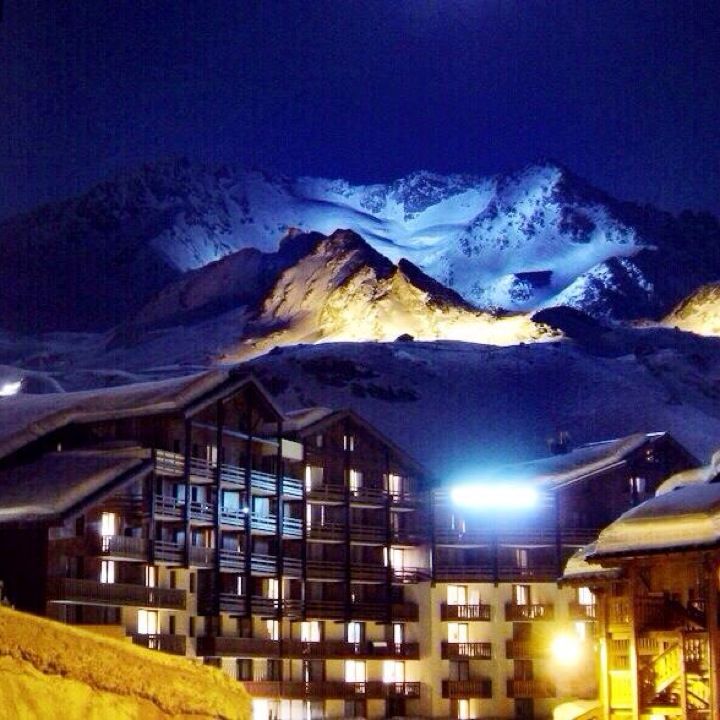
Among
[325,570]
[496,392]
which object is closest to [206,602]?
[325,570]

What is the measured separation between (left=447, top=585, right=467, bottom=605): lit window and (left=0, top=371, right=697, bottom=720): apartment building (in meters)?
0.11

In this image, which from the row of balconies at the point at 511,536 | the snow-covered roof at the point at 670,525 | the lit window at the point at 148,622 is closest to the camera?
the snow-covered roof at the point at 670,525

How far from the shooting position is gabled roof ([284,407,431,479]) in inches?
2933

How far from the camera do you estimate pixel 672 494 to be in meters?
33.0

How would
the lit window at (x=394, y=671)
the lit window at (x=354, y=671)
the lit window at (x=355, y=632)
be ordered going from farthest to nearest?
the lit window at (x=394, y=671) < the lit window at (x=355, y=632) < the lit window at (x=354, y=671)

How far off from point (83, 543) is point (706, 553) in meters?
32.1

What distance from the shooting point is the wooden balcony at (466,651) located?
254ft

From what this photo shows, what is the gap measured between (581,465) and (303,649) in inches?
891

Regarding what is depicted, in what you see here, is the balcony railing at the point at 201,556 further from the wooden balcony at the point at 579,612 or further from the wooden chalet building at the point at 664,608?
the wooden chalet building at the point at 664,608

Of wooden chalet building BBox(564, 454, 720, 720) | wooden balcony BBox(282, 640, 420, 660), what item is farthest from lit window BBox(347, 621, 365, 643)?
wooden chalet building BBox(564, 454, 720, 720)

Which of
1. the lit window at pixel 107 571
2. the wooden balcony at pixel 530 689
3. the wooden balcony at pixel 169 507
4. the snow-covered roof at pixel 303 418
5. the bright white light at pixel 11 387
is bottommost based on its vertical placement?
the wooden balcony at pixel 530 689

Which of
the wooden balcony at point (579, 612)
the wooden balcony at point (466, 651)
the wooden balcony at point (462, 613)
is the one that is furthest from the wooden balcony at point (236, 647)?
the wooden balcony at point (579, 612)

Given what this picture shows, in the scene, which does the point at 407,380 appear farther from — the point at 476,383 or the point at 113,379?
the point at 113,379

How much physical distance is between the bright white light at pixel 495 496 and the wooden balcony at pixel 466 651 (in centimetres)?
891
